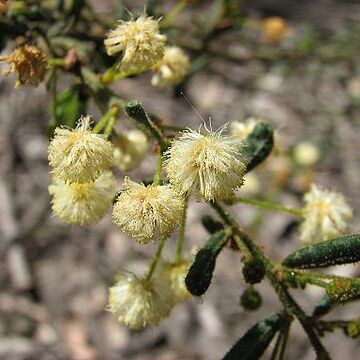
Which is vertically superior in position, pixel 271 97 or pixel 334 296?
pixel 271 97

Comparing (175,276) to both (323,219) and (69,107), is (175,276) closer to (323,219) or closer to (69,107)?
(323,219)

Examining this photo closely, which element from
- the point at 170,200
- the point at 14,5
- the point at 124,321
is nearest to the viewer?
the point at 170,200

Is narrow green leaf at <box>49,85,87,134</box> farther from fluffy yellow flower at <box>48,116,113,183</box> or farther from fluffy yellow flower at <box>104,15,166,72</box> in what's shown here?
fluffy yellow flower at <box>48,116,113,183</box>

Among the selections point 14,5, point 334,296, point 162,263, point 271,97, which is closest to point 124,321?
point 162,263

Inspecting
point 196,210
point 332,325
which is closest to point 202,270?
point 332,325

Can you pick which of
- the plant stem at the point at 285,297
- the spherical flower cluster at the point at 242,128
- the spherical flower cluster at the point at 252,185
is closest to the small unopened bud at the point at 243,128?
the spherical flower cluster at the point at 242,128

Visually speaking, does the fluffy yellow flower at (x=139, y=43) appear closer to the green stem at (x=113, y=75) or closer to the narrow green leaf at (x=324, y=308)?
the green stem at (x=113, y=75)

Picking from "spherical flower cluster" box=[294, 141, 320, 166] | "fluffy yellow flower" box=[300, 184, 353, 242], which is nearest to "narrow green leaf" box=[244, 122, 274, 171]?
"fluffy yellow flower" box=[300, 184, 353, 242]

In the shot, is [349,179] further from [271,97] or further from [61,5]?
[61,5]
